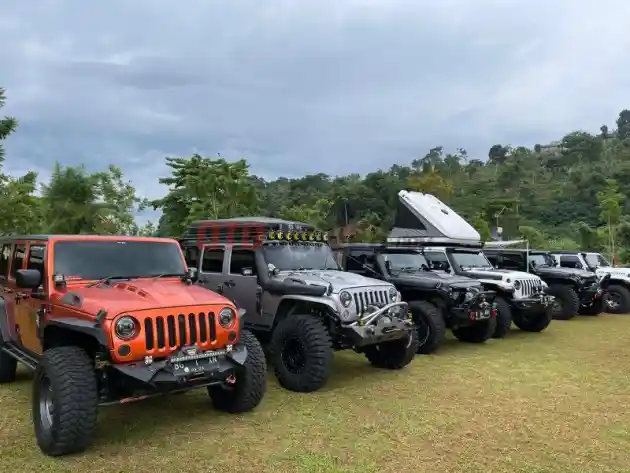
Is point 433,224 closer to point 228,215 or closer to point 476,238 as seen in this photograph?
point 476,238

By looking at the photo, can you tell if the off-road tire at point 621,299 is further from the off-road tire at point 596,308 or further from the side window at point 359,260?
the side window at point 359,260

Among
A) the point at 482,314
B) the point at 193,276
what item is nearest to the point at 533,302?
the point at 482,314

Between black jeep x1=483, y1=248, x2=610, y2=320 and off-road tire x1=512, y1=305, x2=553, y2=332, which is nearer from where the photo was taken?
off-road tire x1=512, y1=305, x2=553, y2=332

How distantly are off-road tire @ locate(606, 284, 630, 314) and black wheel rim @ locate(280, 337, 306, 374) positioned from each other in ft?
39.1

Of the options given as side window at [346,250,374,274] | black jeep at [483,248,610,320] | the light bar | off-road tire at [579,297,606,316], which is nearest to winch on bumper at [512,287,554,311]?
black jeep at [483,248,610,320]

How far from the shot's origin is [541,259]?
14812 mm

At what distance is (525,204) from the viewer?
51.9 metres

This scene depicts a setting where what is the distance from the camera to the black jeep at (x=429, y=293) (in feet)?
28.9

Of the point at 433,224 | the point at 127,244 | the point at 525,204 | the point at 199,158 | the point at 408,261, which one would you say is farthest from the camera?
the point at 525,204

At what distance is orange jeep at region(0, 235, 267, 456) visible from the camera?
14.6 ft

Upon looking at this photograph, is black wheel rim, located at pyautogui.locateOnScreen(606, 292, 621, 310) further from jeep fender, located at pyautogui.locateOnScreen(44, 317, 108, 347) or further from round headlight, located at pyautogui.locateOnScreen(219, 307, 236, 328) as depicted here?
jeep fender, located at pyautogui.locateOnScreen(44, 317, 108, 347)

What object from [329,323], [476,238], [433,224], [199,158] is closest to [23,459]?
[329,323]

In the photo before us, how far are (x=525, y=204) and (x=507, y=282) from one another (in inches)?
1743

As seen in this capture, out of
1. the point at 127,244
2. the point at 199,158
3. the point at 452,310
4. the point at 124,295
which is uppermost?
the point at 199,158
